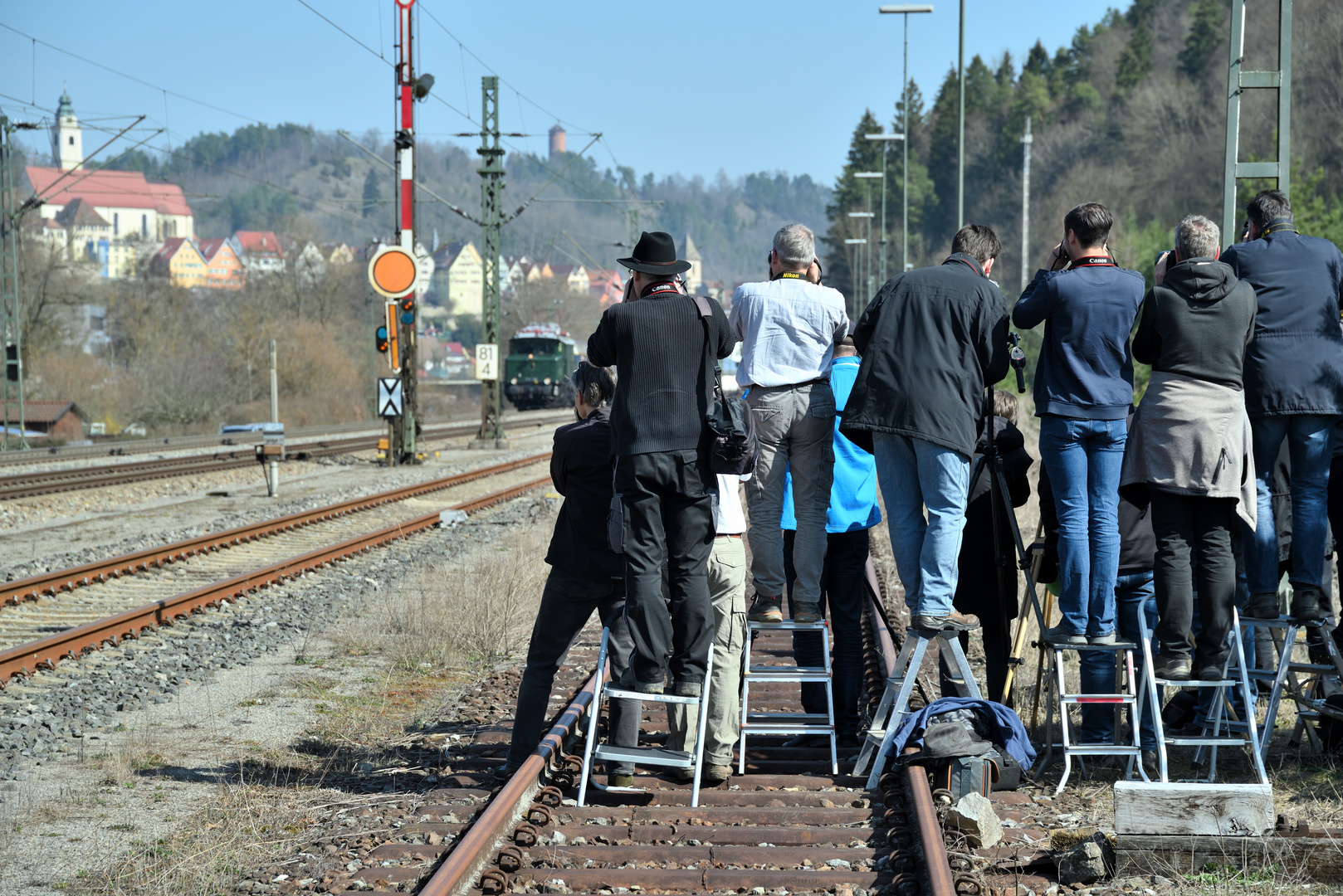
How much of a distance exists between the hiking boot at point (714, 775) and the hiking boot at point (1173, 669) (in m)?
1.88

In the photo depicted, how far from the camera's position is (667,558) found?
5434mm

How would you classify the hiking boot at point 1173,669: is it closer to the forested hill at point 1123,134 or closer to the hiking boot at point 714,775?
the hiking boot at point 714,775

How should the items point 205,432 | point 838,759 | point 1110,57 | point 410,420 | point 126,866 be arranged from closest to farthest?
1. point 126,866
2. point 838,759
3. point 410,420
4. point 205,432
5. point 1110,57

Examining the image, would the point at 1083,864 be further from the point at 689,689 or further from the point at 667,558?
the point at 667,558

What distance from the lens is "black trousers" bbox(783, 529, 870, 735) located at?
20.5 ft

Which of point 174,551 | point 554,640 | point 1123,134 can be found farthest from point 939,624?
point 1123,134

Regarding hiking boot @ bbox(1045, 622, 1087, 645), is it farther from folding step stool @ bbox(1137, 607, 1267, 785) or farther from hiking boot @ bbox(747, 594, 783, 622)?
hiking boot @ bbox(747, 594, 783, 622)

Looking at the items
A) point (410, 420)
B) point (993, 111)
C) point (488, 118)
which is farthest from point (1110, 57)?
point (410, 420)

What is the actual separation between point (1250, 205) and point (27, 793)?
629 centimetres

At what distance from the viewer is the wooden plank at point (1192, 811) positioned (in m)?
4.68

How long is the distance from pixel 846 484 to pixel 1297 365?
6.74 ft

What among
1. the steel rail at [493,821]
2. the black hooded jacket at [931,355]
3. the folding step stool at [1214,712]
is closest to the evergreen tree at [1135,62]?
the folding step stool at [1214,712]

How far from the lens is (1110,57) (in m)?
104

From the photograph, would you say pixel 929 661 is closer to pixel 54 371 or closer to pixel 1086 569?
pixel 1086 569
